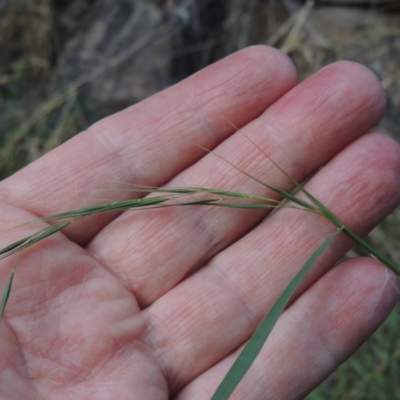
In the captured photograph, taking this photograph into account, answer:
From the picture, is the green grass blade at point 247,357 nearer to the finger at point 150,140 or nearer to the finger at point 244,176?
the finger at point 244,176

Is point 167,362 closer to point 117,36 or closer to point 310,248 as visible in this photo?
point 310,248

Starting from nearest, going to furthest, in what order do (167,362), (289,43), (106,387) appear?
(106,387), (167,362), (289,43)

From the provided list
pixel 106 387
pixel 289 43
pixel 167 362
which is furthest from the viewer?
pixel 289 43

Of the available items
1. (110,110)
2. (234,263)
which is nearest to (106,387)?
(234,263)

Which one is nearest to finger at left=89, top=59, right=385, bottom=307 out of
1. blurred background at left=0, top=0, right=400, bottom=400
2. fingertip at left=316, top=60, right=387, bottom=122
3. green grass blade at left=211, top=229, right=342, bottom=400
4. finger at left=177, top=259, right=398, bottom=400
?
fingertip at left=316, top=60, right=387, bottom=122

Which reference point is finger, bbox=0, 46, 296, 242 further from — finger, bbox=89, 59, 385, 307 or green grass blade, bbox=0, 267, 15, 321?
green grass blade, bbox=0, 267, 15, 321
